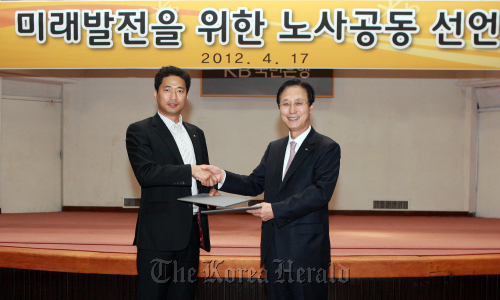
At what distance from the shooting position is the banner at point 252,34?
3.38m

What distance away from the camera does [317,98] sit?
20.1 ft

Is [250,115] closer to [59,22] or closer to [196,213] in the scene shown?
[59,22]

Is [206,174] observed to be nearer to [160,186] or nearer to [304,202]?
[160,186]

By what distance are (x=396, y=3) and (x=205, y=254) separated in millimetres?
2796

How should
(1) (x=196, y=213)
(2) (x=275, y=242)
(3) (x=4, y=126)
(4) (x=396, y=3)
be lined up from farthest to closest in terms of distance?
(3) (x=4, y=126), (4) (x=396, y=3), (1) (x=196, y=213), (2) (x=275, y=242)

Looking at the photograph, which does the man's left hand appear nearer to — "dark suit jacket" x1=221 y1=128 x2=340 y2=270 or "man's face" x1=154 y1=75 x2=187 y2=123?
"dark suit jacket" x1=221 y1=128 x2=340 y2=270

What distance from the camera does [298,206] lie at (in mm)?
1821

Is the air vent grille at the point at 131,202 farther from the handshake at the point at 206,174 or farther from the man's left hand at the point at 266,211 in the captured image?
the man's left hand at the point at 266,211

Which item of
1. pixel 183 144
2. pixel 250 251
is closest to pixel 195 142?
pixel 183 144

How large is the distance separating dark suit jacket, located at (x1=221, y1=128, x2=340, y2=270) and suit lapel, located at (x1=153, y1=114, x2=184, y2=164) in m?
0.53

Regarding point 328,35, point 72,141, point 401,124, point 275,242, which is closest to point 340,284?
point 275,242

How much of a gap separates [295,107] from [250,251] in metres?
1.58

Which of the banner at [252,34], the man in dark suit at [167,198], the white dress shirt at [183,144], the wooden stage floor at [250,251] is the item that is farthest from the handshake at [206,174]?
the banner at [252,34]

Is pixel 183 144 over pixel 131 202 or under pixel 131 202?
over
